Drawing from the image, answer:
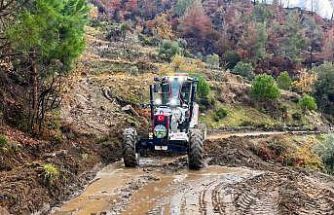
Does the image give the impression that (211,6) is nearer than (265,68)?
No

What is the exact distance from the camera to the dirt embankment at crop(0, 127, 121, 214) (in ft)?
39.5

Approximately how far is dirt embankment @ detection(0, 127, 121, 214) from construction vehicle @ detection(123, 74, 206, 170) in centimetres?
158

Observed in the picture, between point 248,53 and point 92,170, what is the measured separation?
49.0 metres

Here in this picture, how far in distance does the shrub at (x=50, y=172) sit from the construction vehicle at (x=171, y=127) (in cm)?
377

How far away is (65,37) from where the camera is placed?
17750 millimetres

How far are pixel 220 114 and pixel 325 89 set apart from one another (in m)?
19.6

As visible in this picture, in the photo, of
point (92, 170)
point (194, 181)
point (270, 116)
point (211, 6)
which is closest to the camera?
point (194, 181)

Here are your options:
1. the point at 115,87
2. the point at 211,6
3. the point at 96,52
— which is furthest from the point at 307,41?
the point at 115,87

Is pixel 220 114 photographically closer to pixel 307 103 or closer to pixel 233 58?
pixel 307 103

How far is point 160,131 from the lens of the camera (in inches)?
719

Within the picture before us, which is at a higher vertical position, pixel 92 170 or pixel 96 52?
pixel 96 52

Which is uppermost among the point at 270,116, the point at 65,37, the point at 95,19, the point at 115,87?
the point at 95,19

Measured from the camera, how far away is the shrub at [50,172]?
13772mm

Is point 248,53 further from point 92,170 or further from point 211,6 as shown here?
point 92,170
